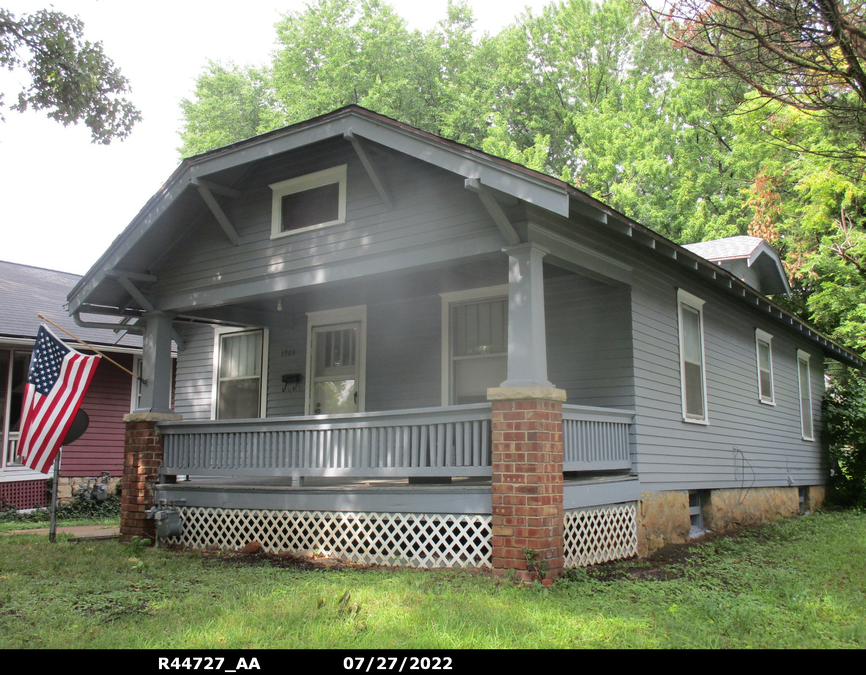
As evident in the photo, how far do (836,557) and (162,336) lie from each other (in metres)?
8.85

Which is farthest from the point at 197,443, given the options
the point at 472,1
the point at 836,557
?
the point at 472,1

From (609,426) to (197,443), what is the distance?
5.15 metres

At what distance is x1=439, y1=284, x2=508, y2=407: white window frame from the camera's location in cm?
1023

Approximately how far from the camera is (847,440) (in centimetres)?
1686

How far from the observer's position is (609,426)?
27.6 feet

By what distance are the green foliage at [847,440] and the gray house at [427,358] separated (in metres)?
4.84

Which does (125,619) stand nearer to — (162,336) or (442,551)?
(442,551)

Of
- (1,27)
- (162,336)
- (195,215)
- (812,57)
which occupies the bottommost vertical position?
(162,336)

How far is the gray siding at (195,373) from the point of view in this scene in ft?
43.7

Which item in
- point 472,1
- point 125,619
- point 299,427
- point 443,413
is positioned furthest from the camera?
point 472,1

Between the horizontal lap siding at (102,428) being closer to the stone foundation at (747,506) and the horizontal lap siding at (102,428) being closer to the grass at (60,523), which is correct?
the grass at (60,523)

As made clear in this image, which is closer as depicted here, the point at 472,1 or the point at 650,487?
the point at 650,487

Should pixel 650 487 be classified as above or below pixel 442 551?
above

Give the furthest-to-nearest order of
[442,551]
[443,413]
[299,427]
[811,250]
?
[811,250] → [299,427] → [442,551] → [443,413]
